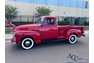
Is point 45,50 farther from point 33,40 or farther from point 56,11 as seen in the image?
point 56,11

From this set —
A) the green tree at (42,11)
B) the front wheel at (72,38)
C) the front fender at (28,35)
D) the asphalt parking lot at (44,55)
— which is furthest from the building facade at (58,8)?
the asphalt parking lot at (44,55)

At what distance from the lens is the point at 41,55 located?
5.02 m

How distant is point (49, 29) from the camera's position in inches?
242

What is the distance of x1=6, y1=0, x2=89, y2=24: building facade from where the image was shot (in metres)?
17.0

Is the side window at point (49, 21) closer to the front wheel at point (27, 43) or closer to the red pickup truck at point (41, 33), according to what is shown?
the red pickup truck at point (41, 33)

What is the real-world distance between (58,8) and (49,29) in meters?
13.7

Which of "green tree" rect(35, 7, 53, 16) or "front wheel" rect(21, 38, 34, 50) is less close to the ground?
"green tree" rect(35, 7, 53, 16)

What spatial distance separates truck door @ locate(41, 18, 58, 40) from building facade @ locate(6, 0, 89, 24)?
10.3 meters

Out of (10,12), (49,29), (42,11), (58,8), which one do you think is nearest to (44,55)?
(49,29)

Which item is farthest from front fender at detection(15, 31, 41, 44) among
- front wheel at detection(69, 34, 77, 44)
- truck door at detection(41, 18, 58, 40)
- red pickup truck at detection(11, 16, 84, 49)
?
front wheel at detection(69, 34, 77, 44)

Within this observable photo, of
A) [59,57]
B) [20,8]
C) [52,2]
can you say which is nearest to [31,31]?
[59,57]

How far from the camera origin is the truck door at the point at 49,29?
6104 mm

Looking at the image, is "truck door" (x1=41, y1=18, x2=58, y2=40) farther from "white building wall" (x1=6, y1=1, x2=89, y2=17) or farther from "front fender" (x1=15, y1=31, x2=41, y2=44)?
"white building wall" (x1=6, y1=1, x2=89, y2=17)

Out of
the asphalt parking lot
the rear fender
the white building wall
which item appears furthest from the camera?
the white building wall
